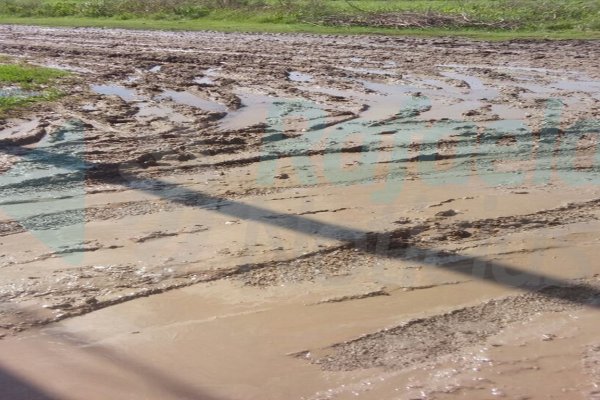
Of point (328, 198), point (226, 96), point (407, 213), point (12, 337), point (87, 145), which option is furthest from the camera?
point (226, 96)

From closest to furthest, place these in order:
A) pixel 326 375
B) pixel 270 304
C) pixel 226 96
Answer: pixel 326 375 < pixel 270 304 < pixel 226 96

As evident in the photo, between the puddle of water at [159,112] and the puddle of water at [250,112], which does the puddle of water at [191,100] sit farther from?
the puddle of water at [159,112]

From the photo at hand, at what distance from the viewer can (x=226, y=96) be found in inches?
539

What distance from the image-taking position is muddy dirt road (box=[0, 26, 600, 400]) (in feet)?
15.5

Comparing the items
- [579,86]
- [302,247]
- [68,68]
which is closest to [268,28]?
[68,68]

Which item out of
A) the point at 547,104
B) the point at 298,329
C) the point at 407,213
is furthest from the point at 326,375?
the point at 547,104

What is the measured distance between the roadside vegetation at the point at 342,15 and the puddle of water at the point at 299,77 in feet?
32.1

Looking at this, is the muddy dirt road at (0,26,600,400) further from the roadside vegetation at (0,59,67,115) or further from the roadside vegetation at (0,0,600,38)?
the roadside vegetation at (0,0,600,38)

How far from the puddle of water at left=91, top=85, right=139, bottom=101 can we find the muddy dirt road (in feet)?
1.98

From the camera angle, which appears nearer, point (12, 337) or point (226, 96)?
point (12, 337)

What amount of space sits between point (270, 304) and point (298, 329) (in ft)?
1.30

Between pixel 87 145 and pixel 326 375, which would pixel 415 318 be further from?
pixel 87 145

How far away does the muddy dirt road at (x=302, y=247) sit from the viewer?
473 centimetres

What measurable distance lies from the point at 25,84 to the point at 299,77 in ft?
15.6
